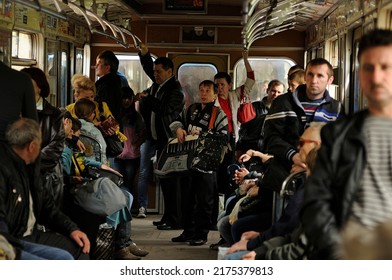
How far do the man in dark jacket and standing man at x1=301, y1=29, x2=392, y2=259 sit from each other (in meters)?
0.95

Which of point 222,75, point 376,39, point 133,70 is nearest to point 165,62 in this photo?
point 133,70

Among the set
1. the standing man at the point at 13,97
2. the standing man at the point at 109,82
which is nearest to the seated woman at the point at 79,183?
the standing man at the point at 109,82

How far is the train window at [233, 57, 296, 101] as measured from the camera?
2.75m

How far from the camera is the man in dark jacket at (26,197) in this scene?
7.00ft

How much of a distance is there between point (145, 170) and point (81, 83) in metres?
2.33

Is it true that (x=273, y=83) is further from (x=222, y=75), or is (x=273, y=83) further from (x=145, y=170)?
(x=145, y=170)

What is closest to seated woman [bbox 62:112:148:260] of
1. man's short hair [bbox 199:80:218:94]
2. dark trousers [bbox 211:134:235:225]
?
man's short hair [bbox 199:80:218:94]

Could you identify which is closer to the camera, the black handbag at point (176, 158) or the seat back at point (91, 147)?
the seat back at point (91, 147)

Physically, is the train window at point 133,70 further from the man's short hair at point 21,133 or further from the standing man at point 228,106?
the man's short hair at point 21,133

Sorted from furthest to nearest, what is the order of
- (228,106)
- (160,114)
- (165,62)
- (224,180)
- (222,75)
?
(224,180) → (160,114) → (228,106) → (222,75) → (165,62)

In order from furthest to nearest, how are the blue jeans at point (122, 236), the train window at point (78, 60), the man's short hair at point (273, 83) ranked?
the man's short hair at point (273, 83)
the blue jeans at point (122, 236)
the train window at point (78, 60)

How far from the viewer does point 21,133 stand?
7.06 feet

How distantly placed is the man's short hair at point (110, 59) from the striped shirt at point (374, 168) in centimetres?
117
